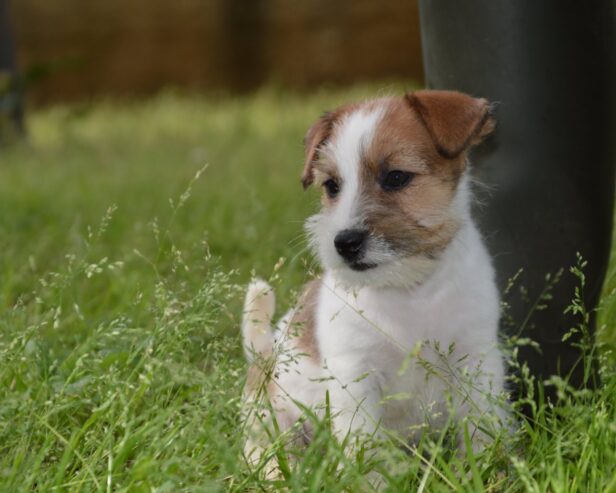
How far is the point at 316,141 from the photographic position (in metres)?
3.37

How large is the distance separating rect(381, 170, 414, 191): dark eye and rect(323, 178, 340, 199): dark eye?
0.62 feet

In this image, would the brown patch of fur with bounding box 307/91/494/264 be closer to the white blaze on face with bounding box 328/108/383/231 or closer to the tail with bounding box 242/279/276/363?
the white blaze on face with bounding box 328/108/383/231

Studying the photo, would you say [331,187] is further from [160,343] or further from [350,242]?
[160,343]

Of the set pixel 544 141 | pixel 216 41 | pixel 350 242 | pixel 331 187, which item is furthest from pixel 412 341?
pixel 216 41

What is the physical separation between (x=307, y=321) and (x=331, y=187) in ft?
1.58

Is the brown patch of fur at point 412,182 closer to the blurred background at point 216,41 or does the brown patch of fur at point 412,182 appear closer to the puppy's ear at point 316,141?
the puppy's ear at point 316,141

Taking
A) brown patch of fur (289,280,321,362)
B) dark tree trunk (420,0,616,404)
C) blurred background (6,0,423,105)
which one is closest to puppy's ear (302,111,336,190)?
brown patch of fur (289,280,321,362)

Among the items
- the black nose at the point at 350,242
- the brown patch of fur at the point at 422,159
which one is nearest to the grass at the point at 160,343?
the black nose at the point at 350,242

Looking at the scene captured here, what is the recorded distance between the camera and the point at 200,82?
15547 mm

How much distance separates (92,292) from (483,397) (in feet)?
8.39

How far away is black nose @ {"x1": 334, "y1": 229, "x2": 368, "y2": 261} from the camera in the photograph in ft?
9.79

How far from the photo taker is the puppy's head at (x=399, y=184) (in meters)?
3.04

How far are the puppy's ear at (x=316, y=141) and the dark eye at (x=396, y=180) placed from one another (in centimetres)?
31

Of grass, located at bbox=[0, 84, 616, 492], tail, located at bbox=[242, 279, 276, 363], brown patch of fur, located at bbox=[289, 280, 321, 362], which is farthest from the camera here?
tail, located at bbox=[242, 279, 276, 363]
